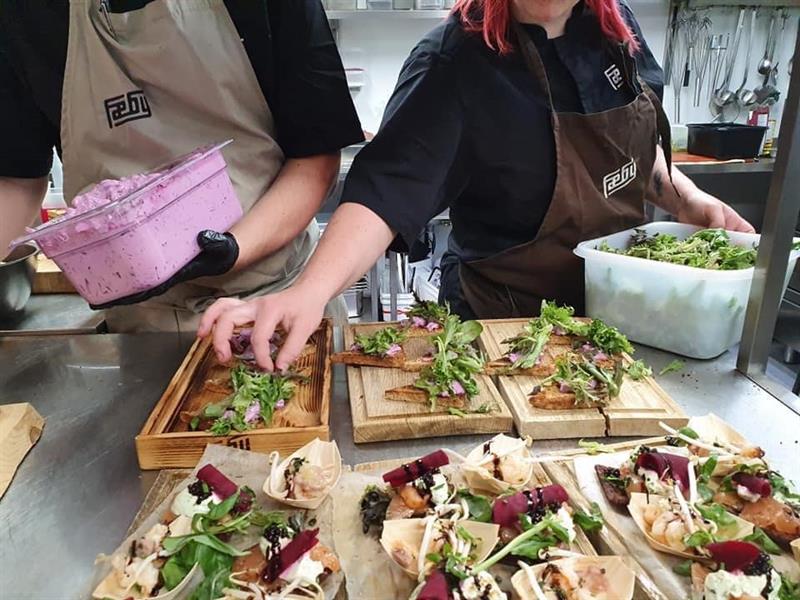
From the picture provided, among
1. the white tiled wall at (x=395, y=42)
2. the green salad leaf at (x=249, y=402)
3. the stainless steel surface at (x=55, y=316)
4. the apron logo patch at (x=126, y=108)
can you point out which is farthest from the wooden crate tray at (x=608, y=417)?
the white tiled wall at (x=395, y=42)

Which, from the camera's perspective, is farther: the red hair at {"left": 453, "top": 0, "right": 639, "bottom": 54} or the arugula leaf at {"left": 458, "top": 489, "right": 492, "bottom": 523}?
the red hair at {"left": 453, "top": 0, "right": 639, "bottom": 54}

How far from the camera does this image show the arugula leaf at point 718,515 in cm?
94

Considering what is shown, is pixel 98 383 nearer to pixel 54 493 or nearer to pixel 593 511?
pixel 54 493

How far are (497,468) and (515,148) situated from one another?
842 mm

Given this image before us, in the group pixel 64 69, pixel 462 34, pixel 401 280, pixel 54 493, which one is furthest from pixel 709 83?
pixel 54 493

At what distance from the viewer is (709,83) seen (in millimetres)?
4461

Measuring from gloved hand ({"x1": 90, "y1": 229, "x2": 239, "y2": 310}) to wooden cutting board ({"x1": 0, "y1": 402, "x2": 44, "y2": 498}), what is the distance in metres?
0.24

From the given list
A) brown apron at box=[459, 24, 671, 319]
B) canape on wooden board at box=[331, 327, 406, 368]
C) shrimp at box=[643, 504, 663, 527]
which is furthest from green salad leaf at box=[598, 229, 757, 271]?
shrimp at box=[643, 504, 663, 527]

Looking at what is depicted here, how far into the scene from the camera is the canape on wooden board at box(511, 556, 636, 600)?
0.84 m

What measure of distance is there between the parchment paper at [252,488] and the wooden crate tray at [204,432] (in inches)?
1.2

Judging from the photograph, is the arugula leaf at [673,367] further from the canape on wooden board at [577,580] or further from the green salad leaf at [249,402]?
the green salad leaf at [249,402]

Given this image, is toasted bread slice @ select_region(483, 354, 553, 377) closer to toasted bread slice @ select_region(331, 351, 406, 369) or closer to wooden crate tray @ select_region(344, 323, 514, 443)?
wooden crate tray @ select_region(344, 323, 514, 443)

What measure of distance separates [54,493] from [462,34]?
1.30 m

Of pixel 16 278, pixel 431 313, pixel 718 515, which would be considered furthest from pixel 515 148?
pixel 16 278
